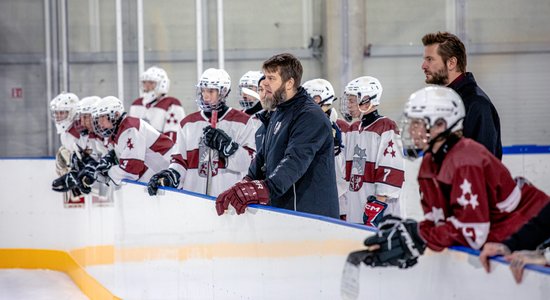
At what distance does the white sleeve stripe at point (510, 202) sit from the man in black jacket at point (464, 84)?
2.17 ft

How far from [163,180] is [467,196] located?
105 inches

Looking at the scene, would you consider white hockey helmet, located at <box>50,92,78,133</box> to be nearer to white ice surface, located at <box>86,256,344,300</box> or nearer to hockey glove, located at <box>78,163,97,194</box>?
hockey glove, located at <box>78,163,97,194</box>

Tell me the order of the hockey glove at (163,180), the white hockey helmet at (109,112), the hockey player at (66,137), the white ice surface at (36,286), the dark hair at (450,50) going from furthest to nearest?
the hockey player at (66,137) < the white ice surface at (36,286) < the white hockey helmet at (109,112) < the hockey glove at (163,180) < the dark hair at (450,50)

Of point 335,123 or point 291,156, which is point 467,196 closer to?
point 291,156

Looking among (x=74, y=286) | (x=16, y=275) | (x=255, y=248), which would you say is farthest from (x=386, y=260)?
(x=16, y=275)

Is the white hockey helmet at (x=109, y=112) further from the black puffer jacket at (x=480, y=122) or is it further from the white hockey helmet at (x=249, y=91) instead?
the black puffer jacket at (x=480, y=122)

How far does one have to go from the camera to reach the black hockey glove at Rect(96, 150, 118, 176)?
568cm

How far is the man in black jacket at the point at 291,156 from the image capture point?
138 inches

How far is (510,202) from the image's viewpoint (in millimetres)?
2451

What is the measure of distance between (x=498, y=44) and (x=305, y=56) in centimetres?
178

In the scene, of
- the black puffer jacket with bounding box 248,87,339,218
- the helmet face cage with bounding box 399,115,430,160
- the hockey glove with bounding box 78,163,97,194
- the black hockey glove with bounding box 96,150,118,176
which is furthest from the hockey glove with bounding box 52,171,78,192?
the helmet face cage with bounding box 399,115,430,160

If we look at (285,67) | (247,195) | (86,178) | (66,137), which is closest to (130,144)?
(86,178)

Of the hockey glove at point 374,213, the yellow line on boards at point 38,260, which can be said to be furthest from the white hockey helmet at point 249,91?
the yellow line on boards at point 38,260

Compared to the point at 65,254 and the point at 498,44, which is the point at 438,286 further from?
the point at 498,44
